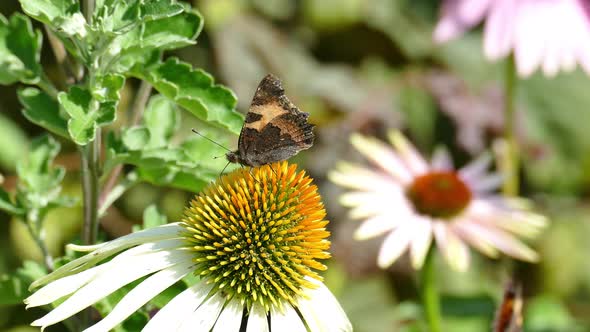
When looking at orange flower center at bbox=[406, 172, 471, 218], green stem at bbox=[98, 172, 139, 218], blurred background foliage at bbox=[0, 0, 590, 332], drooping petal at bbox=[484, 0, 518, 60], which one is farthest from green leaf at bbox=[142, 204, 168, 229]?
blurred background foliage at bbox=[0, 0, 590, 332]

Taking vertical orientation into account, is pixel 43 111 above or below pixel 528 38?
below

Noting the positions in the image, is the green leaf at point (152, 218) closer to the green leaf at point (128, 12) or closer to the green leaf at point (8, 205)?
the green leaf at point (8, 205)

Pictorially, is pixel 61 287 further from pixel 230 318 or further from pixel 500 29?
pixel 500 29

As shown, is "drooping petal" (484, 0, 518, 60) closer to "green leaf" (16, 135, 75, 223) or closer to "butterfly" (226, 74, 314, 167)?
"butterfly" (226, 74, 314, 167)

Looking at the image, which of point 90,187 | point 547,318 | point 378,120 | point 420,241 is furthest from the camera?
point 378,120

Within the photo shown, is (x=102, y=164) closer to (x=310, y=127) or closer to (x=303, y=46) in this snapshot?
(x=310, y=127)

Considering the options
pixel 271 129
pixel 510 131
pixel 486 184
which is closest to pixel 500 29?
pixel 510 131

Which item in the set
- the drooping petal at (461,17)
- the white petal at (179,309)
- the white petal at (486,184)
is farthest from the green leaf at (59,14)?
the white petal at (486,184)
